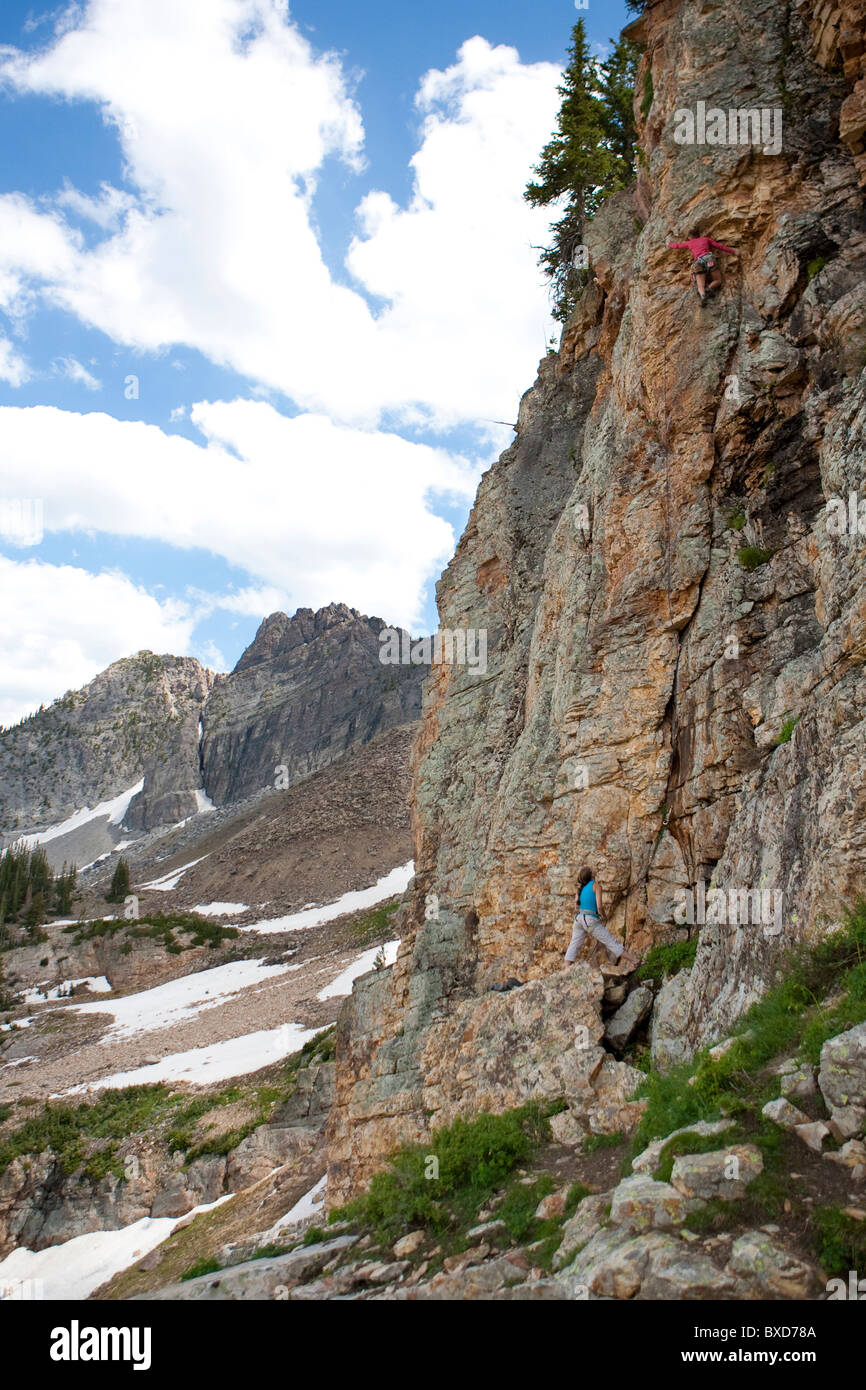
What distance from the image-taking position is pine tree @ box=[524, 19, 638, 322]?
84.8 ft

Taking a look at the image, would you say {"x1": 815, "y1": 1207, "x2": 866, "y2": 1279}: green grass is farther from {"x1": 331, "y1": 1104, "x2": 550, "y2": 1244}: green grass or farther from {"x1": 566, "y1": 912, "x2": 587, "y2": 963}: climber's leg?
{"x1": 566, "y1": 912, "x2": 587, "y2": 963}: climber's leg

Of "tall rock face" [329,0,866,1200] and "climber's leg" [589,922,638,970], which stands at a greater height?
"tall rock face" [329,0,866,1200]

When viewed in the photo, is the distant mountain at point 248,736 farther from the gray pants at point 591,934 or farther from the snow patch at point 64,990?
the gray pants at point 591,934

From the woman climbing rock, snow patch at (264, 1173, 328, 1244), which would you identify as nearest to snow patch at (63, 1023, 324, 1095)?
snow patch at (264, 1173, 328, 1244)

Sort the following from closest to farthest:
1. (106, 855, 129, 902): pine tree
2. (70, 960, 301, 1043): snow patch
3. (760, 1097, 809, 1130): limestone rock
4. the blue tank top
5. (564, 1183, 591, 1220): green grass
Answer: (760, 1097, 809, 1130): limestone rock, (564, 1183, 591, 1220): green grass, the blue tank top, (70, 960, 301, 1043): snow patch, (106, 855, 129, 902): pine tree

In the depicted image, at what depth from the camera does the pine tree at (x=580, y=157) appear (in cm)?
2584

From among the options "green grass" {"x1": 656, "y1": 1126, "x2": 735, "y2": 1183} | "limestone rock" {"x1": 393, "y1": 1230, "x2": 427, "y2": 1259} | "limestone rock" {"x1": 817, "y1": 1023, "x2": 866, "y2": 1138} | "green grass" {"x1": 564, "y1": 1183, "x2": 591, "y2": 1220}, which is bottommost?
"limestone rock" {"x1": 393, "y1": 1230, "x2": 427, "y2": 1259}

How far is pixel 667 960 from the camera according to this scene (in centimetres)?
1109

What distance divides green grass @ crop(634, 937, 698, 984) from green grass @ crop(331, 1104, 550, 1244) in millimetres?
2753

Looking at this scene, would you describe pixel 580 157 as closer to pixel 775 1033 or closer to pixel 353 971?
pixel 775 1033

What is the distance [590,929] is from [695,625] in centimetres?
524

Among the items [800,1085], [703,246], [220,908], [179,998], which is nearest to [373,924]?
[179,998]

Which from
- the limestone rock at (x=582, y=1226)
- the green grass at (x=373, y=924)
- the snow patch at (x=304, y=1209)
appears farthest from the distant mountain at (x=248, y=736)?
the limestone rock at (x=582, y=1226)

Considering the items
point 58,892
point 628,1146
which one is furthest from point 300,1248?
point 58,892
